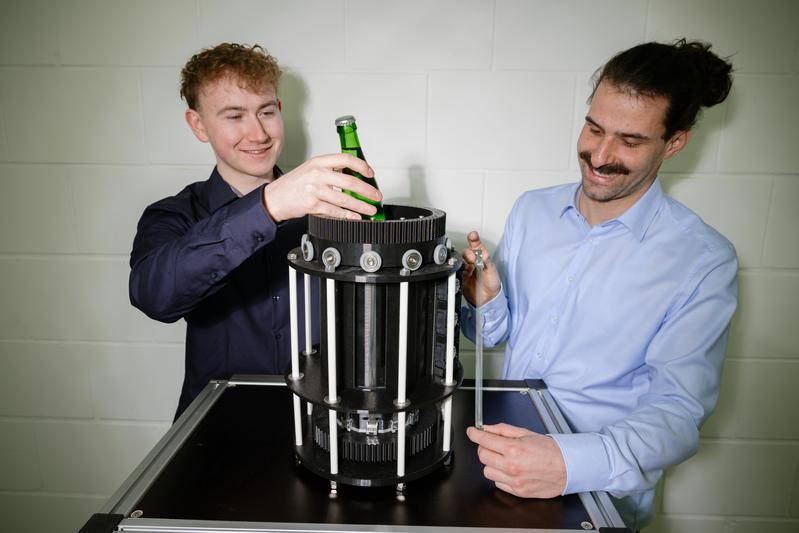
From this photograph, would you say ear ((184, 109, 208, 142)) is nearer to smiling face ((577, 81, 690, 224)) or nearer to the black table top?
the black table top

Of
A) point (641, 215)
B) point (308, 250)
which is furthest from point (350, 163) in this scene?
point (641, 215)

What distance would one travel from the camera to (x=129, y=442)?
6.95ft

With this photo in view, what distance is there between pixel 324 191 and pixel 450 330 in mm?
330

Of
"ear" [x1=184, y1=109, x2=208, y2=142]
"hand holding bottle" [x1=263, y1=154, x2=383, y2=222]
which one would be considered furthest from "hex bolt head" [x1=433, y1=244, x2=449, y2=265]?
"ear" [x1=184, y1=109, x2=208, y2=142]

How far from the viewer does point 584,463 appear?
0.81 m

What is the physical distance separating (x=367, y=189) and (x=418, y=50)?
1.06 m

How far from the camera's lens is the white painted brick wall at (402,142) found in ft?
5.64

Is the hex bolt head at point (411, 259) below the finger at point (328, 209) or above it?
below

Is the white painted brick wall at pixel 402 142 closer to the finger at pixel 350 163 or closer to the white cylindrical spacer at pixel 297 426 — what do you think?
the finger at pixel 350 163

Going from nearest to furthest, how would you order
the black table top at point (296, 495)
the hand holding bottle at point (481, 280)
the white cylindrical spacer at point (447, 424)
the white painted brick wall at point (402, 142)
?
the black table top at point (296, 495) < the white cylindrical spacer at point (447, 424) < the hand holding bottle at point (481, 280) < the white painted brick wall at point (402, 142)

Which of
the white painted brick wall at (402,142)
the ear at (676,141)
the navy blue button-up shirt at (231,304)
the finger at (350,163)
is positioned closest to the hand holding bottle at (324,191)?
the finger at (350,163)

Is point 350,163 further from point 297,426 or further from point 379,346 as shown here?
point 297,426

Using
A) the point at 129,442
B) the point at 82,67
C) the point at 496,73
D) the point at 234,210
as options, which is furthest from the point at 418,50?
the point at 129,442

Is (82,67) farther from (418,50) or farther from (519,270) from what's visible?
(519,270)
